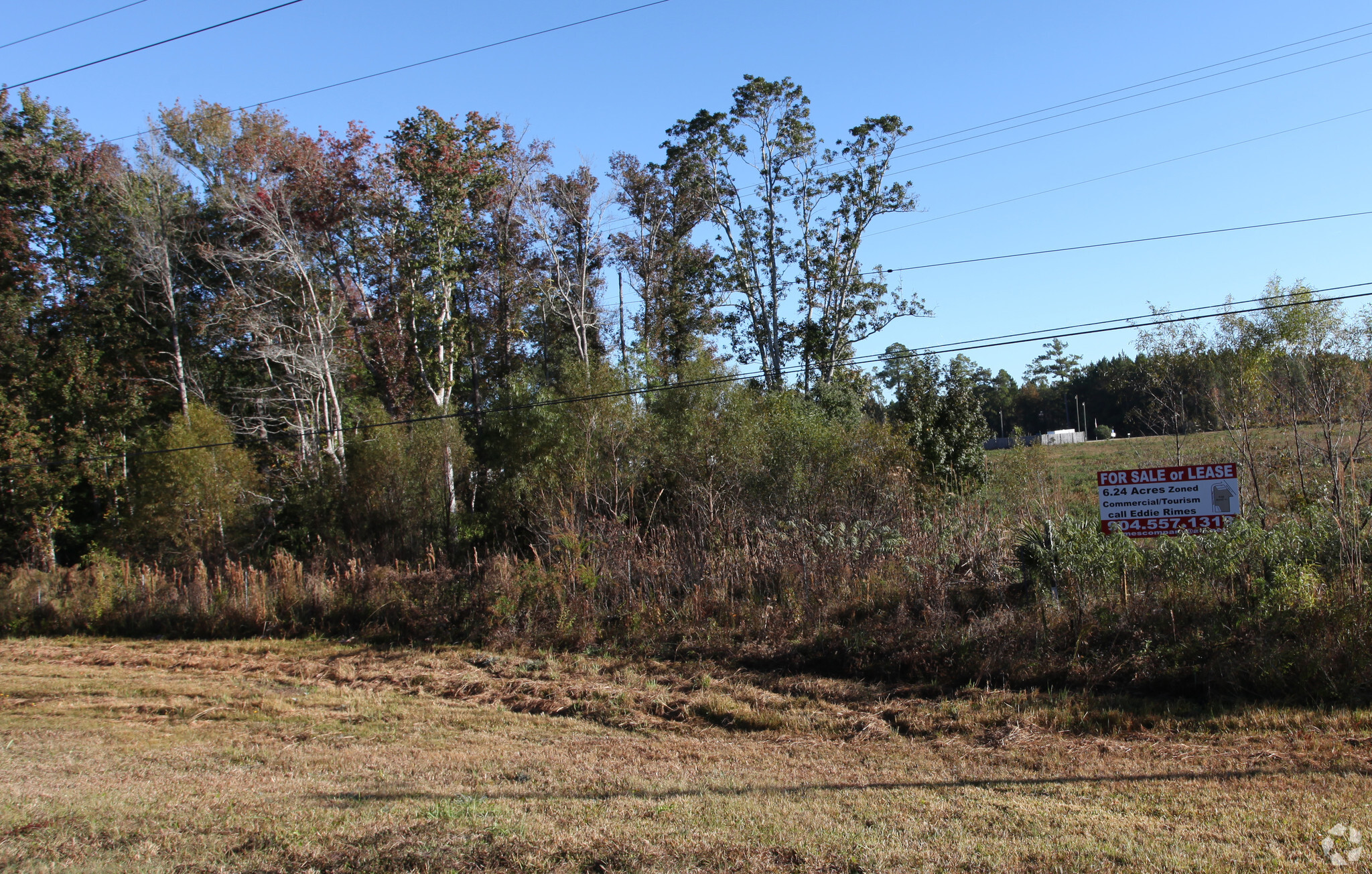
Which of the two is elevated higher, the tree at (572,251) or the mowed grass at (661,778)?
the tree at (572,251)

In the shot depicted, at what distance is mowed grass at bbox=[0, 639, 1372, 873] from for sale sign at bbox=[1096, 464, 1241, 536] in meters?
2.56

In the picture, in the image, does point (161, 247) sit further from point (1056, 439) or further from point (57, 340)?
point (1056, 439)

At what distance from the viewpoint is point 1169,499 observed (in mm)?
10789

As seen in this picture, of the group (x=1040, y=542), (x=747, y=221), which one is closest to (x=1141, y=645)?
(x=1040, y=542)

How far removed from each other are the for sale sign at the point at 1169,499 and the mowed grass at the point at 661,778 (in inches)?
101

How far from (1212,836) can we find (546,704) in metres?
7.56

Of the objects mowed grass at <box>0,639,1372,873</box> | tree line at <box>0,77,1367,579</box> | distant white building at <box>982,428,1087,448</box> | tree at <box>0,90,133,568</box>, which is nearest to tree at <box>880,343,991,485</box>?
tree line at <box>0,77,1367,579</box>

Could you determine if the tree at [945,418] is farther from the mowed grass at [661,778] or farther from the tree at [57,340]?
the tree at [57,340]

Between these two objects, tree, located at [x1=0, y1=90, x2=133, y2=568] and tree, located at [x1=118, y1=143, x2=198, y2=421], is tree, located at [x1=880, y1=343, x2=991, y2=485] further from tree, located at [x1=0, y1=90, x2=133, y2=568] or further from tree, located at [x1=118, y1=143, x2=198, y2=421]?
tree, located at [x1=0, y1=90, x2=133, y2=568]

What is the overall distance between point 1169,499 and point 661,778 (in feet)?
24.2

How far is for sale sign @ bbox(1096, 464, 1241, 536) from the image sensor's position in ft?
34.7

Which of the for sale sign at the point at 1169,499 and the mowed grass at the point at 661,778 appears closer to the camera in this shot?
the mowed grass at the point at 661,778

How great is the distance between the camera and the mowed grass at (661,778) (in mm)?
5395

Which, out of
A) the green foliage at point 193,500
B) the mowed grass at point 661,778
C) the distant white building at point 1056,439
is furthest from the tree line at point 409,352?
the distant white building at point 1056,439
